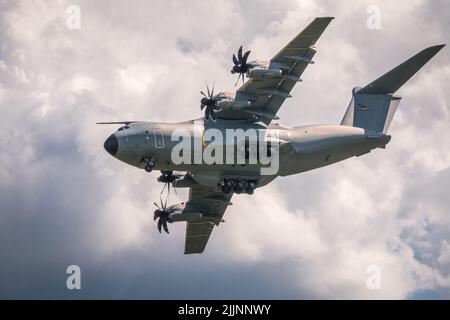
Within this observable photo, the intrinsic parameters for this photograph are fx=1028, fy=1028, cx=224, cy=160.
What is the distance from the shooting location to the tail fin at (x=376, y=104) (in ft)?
171

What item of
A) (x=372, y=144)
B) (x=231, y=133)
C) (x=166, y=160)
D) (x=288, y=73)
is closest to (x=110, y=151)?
(x=166, y=160)

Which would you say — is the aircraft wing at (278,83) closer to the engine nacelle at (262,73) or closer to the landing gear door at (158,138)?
the engine nacelle at (262,73)

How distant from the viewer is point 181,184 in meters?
52.6

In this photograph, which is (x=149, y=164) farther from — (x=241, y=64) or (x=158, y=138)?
(x=241, y=64)

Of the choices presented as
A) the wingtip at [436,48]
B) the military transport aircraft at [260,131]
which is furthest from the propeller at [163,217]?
the wingtip at [436,48]

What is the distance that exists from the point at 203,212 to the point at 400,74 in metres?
12.9

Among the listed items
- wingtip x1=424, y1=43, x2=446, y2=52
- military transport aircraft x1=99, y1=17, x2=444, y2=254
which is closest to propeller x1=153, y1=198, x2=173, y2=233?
military transport aircraft x1=99, y1=17, x2=444, y2=254

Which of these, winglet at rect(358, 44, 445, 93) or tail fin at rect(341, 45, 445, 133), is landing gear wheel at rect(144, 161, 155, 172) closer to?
tail fin at rect(341, 45, 445, 133)

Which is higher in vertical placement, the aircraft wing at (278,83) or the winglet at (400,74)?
the winglet at (400,74)

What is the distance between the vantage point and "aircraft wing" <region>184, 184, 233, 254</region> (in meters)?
54.1

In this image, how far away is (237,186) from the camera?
163 feet

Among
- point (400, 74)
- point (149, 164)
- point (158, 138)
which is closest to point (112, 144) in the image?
point (149, 164)

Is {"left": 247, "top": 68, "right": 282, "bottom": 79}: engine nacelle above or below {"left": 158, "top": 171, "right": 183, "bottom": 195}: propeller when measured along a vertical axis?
above
